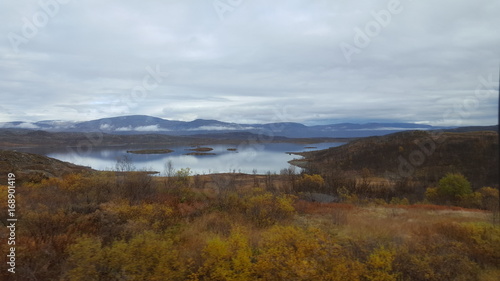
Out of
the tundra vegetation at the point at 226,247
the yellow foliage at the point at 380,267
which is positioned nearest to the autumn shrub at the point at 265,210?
the tundra vegetation at the point at 226,247

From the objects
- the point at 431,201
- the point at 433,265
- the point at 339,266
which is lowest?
the point at 431,201

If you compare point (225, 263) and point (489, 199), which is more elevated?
point (225, 263)

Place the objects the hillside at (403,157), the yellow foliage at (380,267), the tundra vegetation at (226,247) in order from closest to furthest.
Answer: the tundra vegetation at (226,247) < the yellow foliage at (380,267) < the hillside at (403,157)

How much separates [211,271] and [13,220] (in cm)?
497

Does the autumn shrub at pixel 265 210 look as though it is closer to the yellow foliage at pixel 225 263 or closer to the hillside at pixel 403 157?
the yellow foliage at pixel 225 263

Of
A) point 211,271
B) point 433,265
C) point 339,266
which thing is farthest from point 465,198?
point 211,271

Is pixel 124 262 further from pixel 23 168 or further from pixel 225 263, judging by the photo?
pixel 23 168

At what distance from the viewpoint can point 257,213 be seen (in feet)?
28.6

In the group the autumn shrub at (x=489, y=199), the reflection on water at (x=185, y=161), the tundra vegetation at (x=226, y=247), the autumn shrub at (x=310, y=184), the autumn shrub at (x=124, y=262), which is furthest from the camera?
the reflection on water at (x=185, y=161)

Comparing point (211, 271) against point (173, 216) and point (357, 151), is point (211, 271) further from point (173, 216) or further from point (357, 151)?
Answer: point (357, 151)

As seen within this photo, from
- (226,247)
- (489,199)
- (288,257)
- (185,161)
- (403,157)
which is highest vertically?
(226,247)

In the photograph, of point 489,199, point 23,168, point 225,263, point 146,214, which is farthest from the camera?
point 23,168

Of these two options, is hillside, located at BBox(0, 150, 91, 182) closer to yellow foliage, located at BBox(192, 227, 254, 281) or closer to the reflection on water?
the reflection on water

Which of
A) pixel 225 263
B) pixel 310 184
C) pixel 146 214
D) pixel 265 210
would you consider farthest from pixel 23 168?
pixel 225 263
